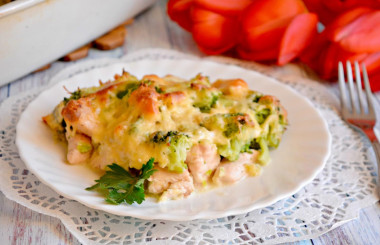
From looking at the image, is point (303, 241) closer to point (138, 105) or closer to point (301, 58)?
point (138, 105)

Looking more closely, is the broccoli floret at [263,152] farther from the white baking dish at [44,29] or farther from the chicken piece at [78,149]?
the white baking dish at [44,29]

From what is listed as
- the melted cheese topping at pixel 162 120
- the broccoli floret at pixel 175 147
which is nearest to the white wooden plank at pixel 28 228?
the melted cheese topping at pixel 162 120

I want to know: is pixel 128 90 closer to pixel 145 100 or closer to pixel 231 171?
pixel 145 100

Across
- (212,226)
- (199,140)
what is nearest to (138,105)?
(199,140)

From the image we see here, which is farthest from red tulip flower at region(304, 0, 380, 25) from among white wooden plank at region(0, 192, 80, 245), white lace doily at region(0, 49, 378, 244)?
white wooden plank at region(0, 192, 80, 245)

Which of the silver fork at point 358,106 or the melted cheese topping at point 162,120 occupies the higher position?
the melted cheese topping at point 162,120
